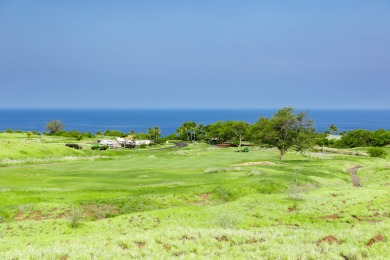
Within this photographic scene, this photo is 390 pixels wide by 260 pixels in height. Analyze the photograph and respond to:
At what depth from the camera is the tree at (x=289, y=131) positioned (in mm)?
72062

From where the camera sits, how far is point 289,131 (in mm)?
73562

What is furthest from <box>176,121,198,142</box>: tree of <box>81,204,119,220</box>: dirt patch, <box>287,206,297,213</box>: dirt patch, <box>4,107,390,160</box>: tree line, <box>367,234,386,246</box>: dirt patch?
<box>367,234,386,246</box>: dirt patch

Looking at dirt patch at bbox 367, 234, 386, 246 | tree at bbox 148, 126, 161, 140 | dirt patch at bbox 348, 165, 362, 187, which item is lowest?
tree at bbox 148, 126, 161, 140

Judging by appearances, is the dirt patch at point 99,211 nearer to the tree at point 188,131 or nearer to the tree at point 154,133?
the tree at point 188,131

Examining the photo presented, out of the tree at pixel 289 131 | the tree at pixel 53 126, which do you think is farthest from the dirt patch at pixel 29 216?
the tree at pixel 53 126

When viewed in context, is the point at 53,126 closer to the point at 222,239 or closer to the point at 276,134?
the point at 276,134

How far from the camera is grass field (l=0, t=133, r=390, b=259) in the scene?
11.7m

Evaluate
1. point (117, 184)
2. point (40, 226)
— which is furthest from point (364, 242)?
point (117, 184)

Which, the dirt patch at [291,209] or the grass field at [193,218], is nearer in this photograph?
the grass field at [193,218]

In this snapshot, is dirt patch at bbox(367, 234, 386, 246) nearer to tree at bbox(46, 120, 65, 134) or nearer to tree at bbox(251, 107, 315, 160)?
tree at bbox(251, 107, 315, 160)

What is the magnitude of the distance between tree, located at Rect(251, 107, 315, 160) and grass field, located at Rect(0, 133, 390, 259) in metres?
16.3

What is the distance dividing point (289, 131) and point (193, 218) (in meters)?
53.2

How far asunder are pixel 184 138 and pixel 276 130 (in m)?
107

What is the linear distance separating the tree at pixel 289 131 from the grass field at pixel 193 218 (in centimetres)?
1633
